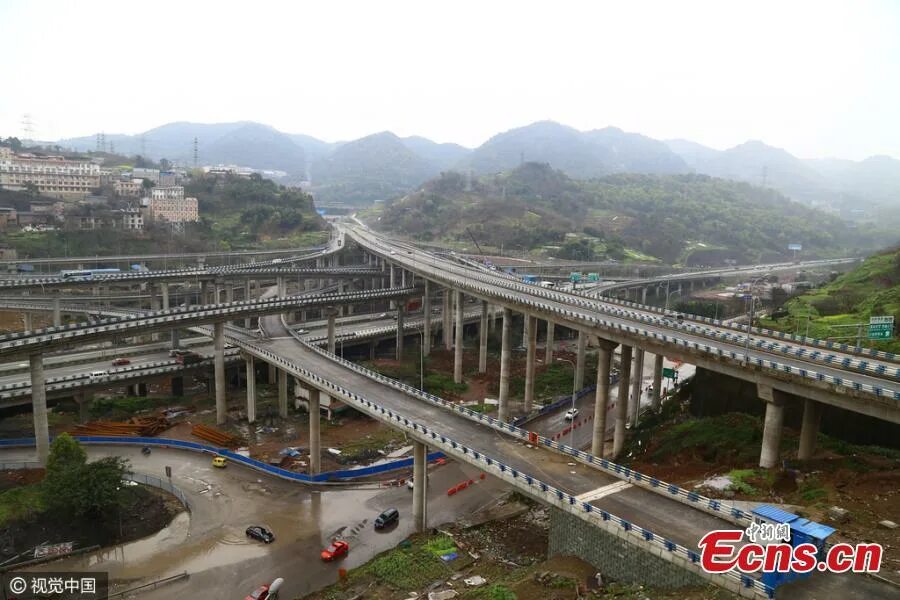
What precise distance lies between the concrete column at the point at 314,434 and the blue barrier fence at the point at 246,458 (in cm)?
152

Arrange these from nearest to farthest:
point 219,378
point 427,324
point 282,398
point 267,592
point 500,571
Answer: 1. point 500,571
2. point 267,592
3. point 219,378
4. point 282,398
5. point 427,324

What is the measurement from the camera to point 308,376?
201 feet

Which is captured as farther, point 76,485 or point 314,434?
point 314,434

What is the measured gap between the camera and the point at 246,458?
60.9 meters

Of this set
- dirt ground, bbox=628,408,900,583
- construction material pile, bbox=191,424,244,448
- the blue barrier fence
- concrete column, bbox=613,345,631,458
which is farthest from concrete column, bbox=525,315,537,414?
construction material pile, bbox=191,424,244,448

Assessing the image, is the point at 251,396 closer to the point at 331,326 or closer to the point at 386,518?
the point at 331,326

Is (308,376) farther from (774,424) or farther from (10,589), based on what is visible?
(774,424)

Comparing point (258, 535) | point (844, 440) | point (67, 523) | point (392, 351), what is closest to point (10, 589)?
point (67, 523)

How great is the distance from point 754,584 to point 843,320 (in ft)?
201

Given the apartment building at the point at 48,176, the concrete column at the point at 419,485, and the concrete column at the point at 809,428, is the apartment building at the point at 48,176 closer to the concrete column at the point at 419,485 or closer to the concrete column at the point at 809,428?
the concrete column at the point at 419,485

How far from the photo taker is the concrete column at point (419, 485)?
48.1m

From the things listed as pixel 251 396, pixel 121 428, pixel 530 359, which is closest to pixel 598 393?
A: pixel 530 359

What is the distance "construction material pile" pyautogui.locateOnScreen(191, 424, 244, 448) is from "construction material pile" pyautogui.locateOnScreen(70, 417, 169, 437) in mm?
4353

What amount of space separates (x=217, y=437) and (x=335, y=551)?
94.0 ft
